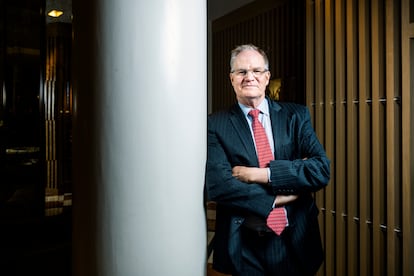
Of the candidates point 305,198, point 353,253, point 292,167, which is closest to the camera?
point 292,167

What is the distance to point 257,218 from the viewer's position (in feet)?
4.94

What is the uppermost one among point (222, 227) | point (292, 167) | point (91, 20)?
point (91, 20)

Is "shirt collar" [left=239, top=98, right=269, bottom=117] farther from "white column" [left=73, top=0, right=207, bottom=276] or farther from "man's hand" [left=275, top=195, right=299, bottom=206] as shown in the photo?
"white column" [left=73, top=0, right=207, bottom=276]

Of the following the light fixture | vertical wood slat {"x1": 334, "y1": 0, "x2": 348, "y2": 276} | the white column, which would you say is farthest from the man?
the light fixture

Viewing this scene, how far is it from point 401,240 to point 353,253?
507 mm

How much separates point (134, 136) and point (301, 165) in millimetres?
773

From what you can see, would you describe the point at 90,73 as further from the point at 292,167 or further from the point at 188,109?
the point at 292,167

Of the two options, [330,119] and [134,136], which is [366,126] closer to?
[330,119]

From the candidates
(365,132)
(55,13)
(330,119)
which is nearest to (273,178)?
(365,132)

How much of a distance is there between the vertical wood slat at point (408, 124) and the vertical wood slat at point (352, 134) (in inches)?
18.6

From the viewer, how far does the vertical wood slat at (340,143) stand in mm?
3410

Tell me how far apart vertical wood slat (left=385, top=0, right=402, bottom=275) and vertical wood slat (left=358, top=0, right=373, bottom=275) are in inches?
8.3

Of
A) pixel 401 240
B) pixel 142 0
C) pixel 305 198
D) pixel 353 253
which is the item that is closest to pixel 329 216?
pixel 353 253

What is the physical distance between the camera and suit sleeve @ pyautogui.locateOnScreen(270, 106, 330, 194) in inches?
57.1
